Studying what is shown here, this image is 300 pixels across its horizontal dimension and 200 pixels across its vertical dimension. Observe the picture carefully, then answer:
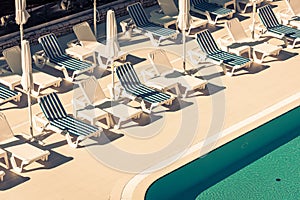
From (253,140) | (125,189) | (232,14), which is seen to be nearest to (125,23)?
(232,14)

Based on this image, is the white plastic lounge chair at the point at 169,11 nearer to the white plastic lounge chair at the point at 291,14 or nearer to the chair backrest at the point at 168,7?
the chair backrest at the point at 168,7

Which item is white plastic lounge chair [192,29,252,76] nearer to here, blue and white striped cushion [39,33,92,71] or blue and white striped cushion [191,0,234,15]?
blue and white striped cushion [191,0,234,15]

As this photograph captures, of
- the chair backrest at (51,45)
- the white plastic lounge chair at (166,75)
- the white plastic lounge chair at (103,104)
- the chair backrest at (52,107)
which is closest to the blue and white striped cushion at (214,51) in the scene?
A: the white plastic lounge chair at (166,75)

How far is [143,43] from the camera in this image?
21.3m

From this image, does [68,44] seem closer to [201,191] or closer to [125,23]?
[125,23]

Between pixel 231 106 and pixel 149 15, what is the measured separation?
5.87m

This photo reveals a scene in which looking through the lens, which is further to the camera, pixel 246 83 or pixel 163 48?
pixel 163 48

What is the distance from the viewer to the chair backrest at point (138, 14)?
21.6 m

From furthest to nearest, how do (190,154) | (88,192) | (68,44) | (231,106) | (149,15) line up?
(149,15), (68,44), (231,106), (190,154), (88,192)

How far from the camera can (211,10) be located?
22.6 metres

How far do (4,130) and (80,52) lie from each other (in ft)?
13.9

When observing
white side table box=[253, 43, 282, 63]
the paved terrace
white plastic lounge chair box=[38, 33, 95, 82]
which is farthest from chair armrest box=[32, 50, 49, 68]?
white side table box=[253, 43, 282, 63]

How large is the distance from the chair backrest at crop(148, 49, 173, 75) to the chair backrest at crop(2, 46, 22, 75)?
3.07 m

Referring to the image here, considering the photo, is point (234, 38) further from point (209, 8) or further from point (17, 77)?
point (17, 77)
